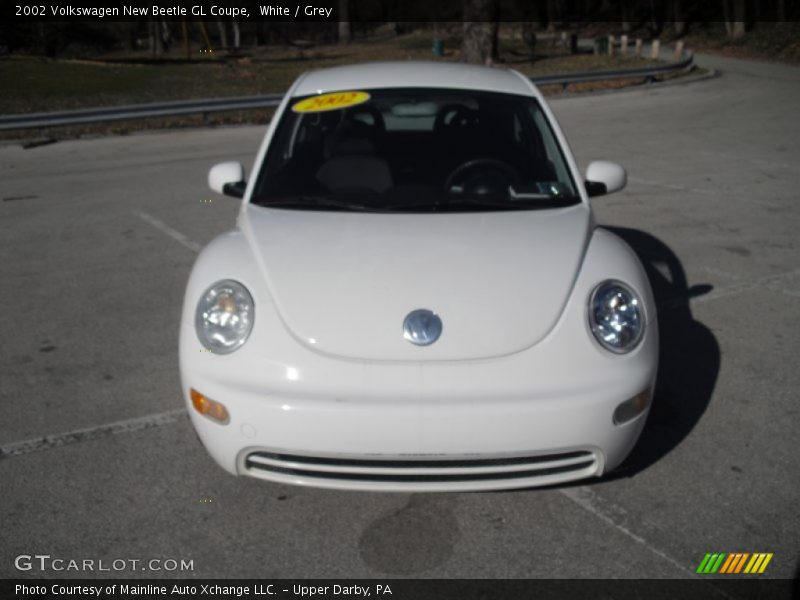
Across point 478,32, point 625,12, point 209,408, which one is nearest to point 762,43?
point 478,32

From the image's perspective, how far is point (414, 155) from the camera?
13.9 feet

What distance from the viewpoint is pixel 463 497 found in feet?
10.5

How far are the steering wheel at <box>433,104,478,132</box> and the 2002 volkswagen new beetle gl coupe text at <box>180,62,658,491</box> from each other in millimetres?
837

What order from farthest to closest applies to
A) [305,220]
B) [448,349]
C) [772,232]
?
[772,232], [305,220], [448,349]

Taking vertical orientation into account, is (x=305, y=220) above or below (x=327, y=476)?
above

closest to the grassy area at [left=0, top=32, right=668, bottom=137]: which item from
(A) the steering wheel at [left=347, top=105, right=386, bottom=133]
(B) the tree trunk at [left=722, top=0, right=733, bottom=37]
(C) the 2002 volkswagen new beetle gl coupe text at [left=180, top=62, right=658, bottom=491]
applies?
(B) the tree trunk at [left=722, top=0, right=733, bottom=37]

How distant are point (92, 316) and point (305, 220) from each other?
241 centimetres

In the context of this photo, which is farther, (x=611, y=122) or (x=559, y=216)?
(x=611, y=122)

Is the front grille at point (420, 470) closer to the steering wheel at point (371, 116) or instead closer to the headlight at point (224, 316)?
the headlight at point (224, 316)

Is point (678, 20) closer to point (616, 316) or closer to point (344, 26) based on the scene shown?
point (344, 26)

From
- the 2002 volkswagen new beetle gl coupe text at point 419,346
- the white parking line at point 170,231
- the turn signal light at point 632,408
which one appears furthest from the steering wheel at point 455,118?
the white parking line at point 170,231

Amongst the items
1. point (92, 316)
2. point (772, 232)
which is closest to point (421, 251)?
point (92, 316)

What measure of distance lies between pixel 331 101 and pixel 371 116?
283 mm
